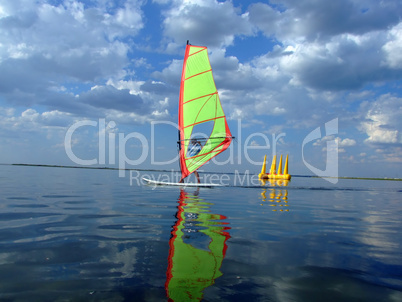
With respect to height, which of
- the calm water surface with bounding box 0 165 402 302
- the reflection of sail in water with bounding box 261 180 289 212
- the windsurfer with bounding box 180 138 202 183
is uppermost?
the windsurfer with bounding box 180 138 202 183

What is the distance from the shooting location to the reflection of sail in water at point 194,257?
175 inches

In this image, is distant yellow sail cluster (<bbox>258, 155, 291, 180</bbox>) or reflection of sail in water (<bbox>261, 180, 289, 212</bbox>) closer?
reflection of sail in water (<bbox>261, 180, 289, 212</bbox>)

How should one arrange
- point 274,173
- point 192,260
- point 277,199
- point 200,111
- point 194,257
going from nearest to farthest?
1. point 192,260
2. point 194,257
3. point 277,199
4. point 200,111
5. point 274,173

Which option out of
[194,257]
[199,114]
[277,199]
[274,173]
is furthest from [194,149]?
[274,173]

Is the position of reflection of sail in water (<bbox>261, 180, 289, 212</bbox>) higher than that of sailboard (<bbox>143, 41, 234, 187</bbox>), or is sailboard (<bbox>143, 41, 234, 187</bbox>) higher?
sailboard (<bbox>143, 41, 234, 187</bbox>)

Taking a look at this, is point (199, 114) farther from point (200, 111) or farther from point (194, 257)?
point (194, 257)

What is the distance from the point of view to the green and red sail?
32.2 meters

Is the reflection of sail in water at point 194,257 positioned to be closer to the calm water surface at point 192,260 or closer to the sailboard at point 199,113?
the calm water surface at point 192,260

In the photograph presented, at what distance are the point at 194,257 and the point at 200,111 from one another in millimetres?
27205

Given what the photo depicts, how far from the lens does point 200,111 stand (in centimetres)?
3228

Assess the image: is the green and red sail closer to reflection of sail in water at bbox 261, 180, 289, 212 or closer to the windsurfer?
the windsurfer

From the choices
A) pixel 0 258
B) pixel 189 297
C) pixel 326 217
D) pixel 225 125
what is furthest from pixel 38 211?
pixel 225 125

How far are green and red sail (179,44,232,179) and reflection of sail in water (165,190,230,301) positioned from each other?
865 inches

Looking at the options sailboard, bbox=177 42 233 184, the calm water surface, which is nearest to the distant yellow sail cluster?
sailboard, bbox=177 42 233 184
